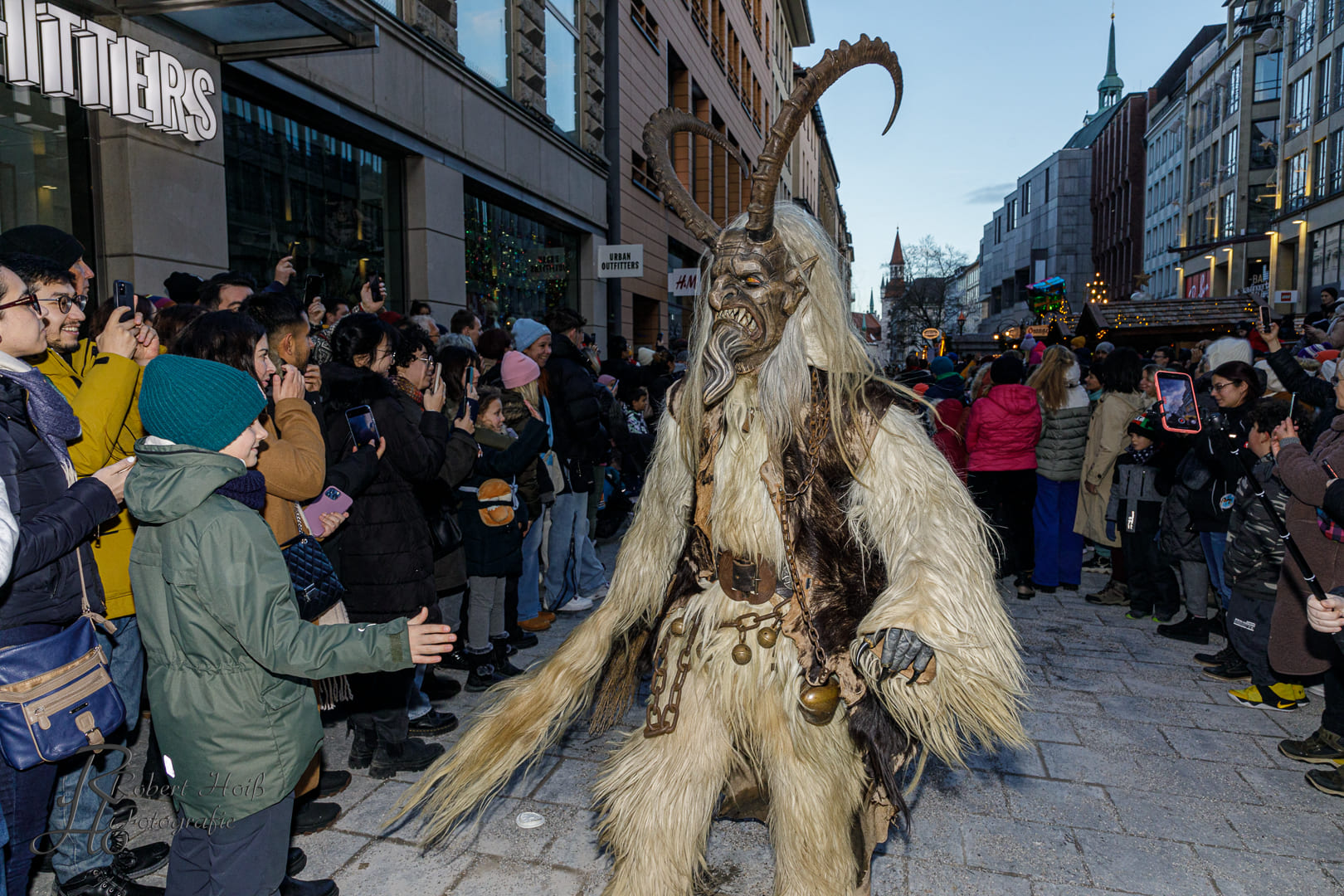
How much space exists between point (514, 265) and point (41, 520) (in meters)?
10.7

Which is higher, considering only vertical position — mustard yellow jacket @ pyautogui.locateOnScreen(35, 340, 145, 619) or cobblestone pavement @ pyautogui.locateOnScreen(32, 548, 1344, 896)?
mustard yellow jacket @ pyautogui.locateOnScreen(35, 340, 145, 619)

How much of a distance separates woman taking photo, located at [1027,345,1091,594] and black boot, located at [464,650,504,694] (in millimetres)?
4760

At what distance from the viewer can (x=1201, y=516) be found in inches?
208

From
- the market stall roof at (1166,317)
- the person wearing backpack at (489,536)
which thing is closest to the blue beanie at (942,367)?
the person wearing backpack at (489,536)

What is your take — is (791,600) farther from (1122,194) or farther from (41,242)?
(1122,194)

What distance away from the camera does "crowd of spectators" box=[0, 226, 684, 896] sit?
78.0 inches

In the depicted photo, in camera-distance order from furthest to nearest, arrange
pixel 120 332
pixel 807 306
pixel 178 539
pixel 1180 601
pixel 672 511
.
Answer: pixel 1180 601 → pixel 120 332 → pixel 672 511 → pixel 807 306 → pixel 178 539

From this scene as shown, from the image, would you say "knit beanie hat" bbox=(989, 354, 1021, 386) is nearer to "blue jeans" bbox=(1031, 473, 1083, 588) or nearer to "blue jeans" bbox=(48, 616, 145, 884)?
"blue jeans" bbox=(1031, 473, 1083, 588)

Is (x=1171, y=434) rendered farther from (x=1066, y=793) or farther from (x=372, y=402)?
(x=372, y=402)

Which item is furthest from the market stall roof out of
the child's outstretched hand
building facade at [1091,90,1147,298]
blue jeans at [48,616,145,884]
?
building facade at [1091,90,1147,298]

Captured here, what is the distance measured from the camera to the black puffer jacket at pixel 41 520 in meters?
2.21

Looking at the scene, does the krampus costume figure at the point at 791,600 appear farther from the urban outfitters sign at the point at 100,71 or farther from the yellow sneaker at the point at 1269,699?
the urban outfitters sign at the point at 100,71

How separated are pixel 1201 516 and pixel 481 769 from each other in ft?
16.0

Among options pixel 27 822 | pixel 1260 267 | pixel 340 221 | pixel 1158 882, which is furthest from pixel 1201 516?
pixel 1260 267
